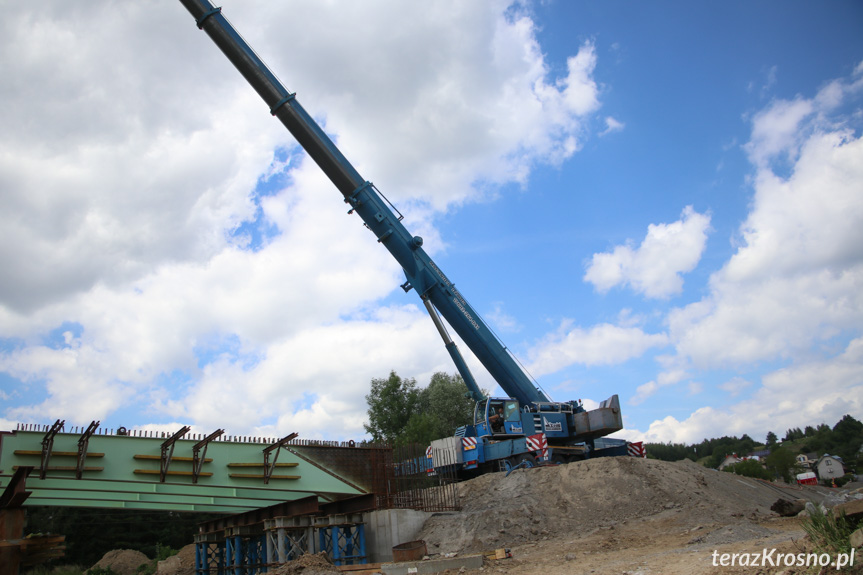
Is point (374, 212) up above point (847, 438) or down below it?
above

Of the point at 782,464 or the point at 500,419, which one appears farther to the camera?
the point at 782,464

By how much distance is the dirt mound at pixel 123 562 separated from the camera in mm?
29434

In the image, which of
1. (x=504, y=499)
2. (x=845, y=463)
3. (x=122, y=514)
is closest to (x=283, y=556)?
(x=504, y=499)

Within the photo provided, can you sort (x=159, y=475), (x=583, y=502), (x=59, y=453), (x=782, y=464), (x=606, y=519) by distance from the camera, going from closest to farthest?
(x=59, y=453) < (x=159, y=475) < (x=606, y=519) < (x=583, y=502) < (x=782, y=464)

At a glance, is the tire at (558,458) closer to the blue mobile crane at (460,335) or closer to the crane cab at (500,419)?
the blue mobile crane at (460,335)

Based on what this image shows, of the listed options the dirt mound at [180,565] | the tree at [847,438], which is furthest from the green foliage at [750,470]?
the tree at [847,438]

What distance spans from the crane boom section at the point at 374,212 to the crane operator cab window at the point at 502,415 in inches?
36.4

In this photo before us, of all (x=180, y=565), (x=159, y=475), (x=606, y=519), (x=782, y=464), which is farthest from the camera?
(x=782, y=464)

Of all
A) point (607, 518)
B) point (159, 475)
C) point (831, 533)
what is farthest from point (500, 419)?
point (831, 533)

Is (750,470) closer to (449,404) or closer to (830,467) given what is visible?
(449,404)

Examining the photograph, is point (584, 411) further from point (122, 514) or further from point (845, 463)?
point (845, 463)

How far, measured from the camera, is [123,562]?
2998 centimetres

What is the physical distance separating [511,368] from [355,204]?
8239 mm

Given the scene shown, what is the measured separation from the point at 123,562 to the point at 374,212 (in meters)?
22.6
